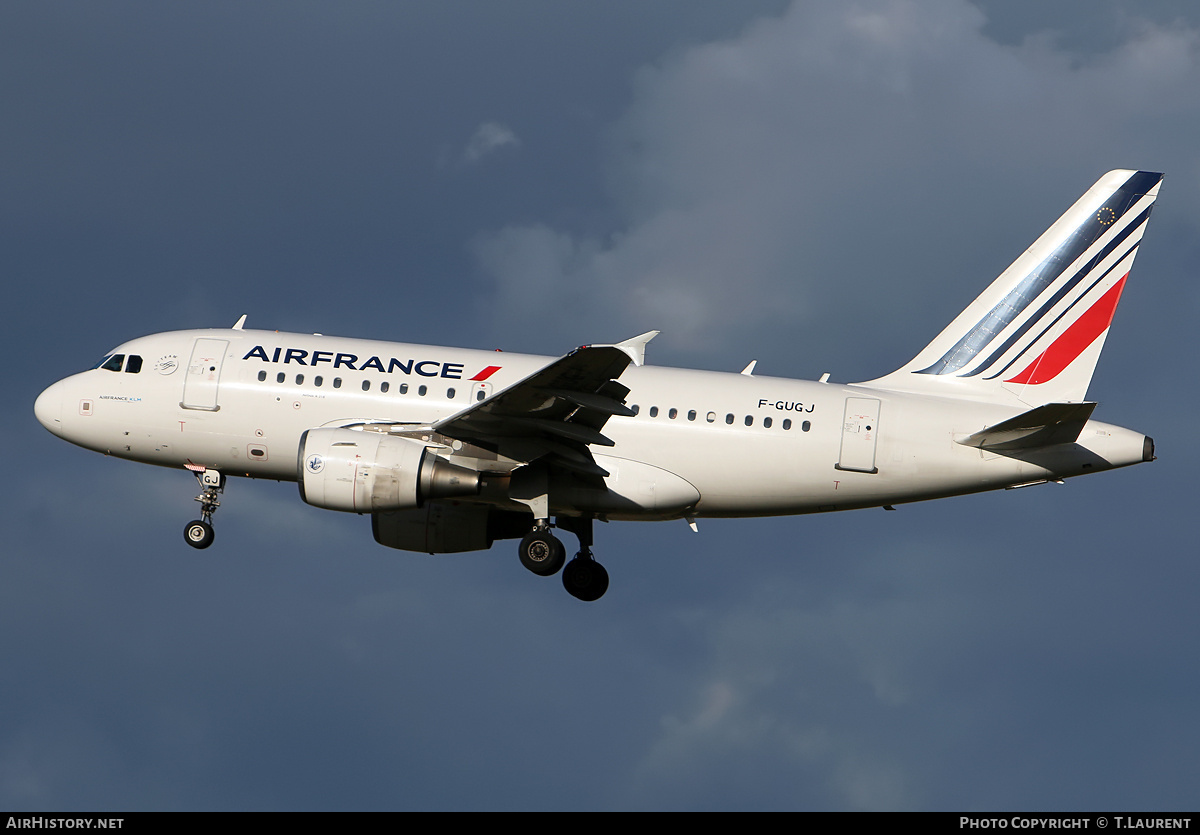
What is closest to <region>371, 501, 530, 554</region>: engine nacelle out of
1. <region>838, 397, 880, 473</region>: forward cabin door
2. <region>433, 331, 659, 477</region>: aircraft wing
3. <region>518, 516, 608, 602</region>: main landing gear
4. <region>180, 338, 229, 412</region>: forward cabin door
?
<region>518, 516, 608, 602</region>: main landing gear

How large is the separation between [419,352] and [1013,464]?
1381 centimetres

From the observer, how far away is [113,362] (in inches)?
1340

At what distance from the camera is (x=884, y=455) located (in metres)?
31.3

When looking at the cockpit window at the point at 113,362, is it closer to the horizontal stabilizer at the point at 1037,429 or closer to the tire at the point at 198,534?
the tire at the point at 198,534

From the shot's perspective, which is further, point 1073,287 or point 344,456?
point 1073,287

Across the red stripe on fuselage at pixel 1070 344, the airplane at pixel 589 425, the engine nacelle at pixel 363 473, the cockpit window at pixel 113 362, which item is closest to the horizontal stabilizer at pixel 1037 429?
the airplane at pixel 589 425

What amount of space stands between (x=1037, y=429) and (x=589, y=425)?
9.68 metres

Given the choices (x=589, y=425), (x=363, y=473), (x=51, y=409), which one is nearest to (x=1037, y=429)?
(x=589, y=425)

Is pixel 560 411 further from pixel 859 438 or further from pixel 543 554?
pixel 859 438

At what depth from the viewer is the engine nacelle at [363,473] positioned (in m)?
29.5

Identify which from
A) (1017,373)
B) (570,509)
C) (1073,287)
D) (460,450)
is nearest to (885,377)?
(1017,373)

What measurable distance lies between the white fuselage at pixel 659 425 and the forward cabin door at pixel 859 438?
0.9 inches
